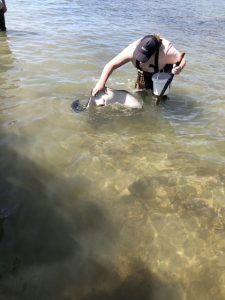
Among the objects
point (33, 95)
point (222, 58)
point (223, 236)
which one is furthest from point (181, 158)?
point (222, 58)

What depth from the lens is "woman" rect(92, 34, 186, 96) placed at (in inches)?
213

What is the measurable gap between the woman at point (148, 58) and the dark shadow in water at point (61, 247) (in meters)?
2.09

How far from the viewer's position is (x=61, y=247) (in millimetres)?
3340

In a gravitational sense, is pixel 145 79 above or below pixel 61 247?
above

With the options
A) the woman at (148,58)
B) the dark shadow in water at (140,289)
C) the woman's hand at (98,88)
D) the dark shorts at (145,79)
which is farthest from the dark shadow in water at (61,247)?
the dark shorts at (145,79)

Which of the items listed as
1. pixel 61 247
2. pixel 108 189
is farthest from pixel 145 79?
pixel 61 247

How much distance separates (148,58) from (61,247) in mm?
3264

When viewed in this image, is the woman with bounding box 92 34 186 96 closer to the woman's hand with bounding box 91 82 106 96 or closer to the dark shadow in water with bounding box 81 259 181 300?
the woman's hand with bounding box 91 82 106 96

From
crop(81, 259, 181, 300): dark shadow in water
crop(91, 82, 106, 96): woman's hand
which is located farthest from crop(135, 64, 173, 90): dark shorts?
crop(81, 259, 181, 300): dark shadow in water

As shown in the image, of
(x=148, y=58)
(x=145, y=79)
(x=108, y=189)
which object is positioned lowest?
(x=108, y=189)

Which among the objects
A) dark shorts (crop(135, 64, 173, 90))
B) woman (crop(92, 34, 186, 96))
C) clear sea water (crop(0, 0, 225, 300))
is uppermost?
woman (crop(92, 34, 186, 96))

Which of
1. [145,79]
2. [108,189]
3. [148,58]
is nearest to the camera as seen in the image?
[108,189]

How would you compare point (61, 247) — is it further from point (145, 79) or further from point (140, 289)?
point (145, 79)

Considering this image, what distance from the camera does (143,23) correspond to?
1373cm
